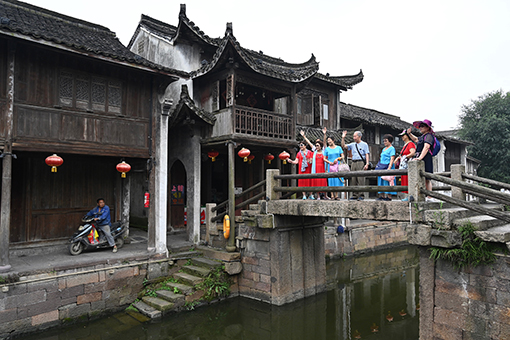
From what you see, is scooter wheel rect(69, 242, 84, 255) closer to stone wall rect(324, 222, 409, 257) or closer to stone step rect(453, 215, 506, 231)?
stone step rect(453, 215, 506, 231)

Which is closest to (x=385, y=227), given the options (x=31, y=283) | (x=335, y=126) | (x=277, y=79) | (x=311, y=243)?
(x=335, y=126)

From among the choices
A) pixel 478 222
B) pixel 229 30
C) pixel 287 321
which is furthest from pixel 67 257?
pixel 478 222

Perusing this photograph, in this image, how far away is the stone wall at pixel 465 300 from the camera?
536 cm

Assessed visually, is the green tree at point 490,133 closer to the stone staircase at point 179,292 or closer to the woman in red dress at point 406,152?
the woman in red dress at point 406,152

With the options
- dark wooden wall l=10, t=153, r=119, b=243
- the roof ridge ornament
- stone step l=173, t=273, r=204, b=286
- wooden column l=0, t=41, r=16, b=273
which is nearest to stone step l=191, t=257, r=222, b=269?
stone step l=173, t=273, r=204, b=286

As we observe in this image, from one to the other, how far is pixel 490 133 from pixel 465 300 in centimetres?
2309

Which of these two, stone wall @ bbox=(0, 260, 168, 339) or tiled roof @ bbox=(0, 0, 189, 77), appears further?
tiled roof @ bbox=(0, 0, 189, 77)

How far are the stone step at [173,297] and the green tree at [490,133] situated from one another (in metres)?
24.0

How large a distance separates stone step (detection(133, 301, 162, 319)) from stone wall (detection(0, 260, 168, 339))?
314 millimetres

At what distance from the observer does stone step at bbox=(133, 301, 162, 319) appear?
8.10 m

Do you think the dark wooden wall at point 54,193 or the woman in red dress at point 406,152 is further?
the dark wooden wall at point 54,193

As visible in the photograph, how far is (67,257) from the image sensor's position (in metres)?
8.84

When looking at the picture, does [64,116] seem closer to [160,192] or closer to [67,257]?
[160,192]

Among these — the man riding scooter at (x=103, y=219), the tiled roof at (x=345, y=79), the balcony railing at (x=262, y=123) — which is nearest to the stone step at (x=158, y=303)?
the man riding scooter at (x=103, y=219)
